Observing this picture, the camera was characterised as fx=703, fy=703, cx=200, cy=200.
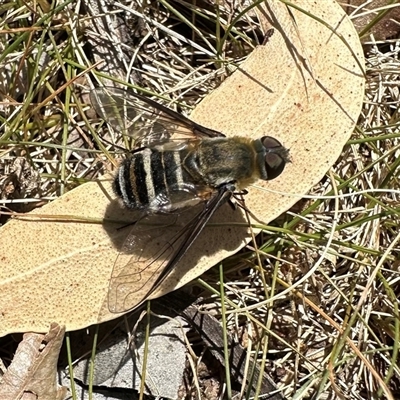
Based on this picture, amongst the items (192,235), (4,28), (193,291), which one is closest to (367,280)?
(193,291)

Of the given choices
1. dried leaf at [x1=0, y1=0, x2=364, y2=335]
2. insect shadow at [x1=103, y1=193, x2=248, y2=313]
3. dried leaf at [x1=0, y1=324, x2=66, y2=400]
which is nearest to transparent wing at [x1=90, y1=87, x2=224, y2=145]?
dried leaf at [x1=0, y1=0, x2=364, y2=335]

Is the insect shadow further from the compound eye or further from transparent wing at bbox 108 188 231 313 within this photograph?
the compound eye

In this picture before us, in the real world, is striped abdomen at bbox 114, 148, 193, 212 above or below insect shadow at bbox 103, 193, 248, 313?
above

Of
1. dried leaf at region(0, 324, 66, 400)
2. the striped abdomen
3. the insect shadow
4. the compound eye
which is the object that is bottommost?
dried leaf at region(0, 324, 66, 400)

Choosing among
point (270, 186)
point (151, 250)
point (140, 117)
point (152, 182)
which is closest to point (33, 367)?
point (151, 250)

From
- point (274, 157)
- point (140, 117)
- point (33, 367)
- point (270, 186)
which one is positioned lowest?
point (33, 367)

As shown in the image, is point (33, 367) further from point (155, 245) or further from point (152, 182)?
point (152, 182)

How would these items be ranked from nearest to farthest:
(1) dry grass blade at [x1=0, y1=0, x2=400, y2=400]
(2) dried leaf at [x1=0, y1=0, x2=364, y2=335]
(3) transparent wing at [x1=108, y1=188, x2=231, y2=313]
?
(3) transparent wing at [x1=108, y1=188, x2=231, y2=313] < (2) dried leaf at [x1=0, y1=0, x2=364, y2=335] < (1) dry grass blade at [x1=0, y1=0, x2=400, y2=400]
